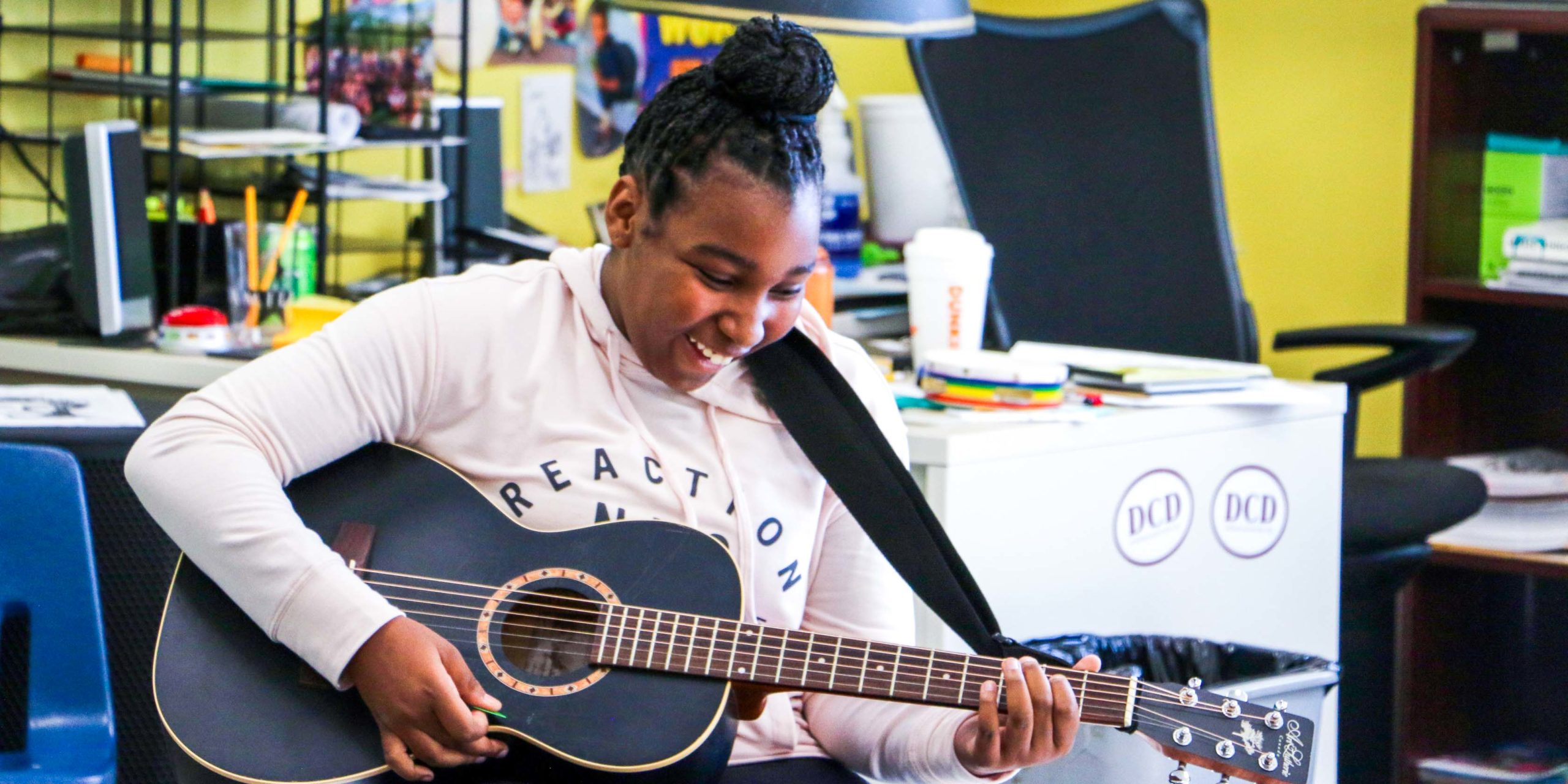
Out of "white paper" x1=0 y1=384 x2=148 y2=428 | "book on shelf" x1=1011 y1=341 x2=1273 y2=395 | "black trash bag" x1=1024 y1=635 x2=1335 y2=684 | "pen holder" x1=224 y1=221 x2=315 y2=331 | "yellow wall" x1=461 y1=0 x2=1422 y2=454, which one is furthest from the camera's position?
"yellow wall" x1=461 y1=0 x2=1422 y2=454

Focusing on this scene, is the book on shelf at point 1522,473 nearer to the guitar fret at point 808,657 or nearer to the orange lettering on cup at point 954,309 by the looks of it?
the orange lettering on cup at point 954,309

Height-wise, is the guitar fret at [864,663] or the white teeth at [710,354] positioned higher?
the white teeth at [710,354]

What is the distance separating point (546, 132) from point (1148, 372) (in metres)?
1.67

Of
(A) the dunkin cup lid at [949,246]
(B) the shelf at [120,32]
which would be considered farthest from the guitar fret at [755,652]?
(B) the shelf at [120,32]

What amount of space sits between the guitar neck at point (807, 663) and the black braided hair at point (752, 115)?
0.30 meters

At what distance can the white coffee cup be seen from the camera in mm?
1971

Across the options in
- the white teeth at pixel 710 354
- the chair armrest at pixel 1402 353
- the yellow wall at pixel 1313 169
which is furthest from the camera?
the yellow wall at pixel 1313 169

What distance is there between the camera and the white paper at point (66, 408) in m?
1.66

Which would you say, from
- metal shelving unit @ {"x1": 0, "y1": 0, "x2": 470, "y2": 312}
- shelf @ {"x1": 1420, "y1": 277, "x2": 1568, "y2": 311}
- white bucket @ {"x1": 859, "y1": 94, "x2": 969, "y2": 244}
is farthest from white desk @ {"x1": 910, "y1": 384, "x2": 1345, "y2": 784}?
white bucket @ {"x1": 859, "y1": 94, "x2": 969, "y2": 244}

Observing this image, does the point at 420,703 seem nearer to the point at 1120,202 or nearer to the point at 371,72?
the point at 1120,202

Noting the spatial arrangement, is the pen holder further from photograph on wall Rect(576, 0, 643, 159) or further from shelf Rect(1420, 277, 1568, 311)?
shelf Rect(1420, 277, 1568, 311)

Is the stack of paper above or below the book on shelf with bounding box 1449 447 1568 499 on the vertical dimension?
below

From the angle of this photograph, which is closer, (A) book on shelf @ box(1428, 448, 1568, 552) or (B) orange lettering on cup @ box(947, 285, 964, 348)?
(B) orange lettering on cup @ box(947, 285, 964, 348)

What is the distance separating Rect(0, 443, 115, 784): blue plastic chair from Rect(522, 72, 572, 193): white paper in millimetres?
1821
